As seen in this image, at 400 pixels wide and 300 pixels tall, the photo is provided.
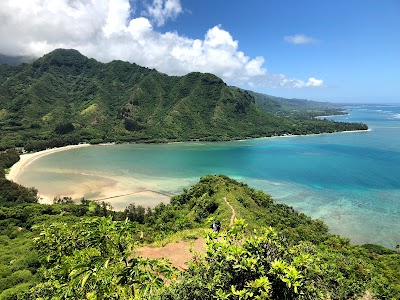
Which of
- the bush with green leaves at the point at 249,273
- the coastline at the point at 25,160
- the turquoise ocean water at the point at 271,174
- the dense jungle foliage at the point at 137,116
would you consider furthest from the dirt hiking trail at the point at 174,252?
the dense jungle foliage at the point at 137,116

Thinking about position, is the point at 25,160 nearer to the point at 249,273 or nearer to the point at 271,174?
the point at 271,174

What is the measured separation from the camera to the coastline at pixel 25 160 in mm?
78625

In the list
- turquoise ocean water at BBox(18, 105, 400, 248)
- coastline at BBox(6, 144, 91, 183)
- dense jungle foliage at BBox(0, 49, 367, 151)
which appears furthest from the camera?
dense jungle foliage at BBox(0, 49, 367, 151)

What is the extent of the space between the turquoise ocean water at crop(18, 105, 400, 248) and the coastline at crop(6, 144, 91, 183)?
6.51ft

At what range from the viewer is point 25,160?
9719 centimetres

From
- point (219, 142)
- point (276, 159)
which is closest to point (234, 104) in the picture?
point (219, 142)

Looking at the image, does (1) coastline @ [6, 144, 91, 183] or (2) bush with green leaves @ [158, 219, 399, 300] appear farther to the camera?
(1) coastline @ [6, 144, 91, 183]

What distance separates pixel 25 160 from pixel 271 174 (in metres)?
78.7

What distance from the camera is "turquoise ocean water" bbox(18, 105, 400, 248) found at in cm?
5234

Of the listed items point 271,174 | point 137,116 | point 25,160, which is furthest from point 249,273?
point 137,116

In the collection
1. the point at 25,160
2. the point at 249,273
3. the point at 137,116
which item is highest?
the point at 137,116

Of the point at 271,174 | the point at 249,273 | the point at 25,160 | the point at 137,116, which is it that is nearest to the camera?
the point at 249,273

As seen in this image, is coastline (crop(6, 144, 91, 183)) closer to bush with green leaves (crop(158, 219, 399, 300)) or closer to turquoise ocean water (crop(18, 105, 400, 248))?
turquoise ocean water (crop(18, 105, 400, 248))

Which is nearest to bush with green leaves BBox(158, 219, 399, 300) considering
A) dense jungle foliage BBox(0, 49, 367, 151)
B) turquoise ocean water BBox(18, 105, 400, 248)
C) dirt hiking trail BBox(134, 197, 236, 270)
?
dirt hiking trail BBox(134, 197, 236, 270)
